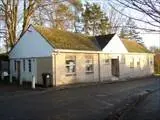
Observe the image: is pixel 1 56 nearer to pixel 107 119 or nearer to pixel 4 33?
pixel 4 33

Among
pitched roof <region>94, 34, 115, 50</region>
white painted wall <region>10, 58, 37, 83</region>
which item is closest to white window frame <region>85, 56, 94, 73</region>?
pitched roof <region>94, 34, 115, 50</region>

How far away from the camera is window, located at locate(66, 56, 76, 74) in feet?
106

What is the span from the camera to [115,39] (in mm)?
40250

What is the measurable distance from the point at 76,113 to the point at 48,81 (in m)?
15.7

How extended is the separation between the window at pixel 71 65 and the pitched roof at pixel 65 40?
40.1 inches

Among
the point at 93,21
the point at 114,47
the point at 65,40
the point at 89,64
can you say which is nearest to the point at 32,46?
the point at 65,40

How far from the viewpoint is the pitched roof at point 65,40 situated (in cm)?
3194

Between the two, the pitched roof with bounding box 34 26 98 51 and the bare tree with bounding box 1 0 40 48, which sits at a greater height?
the bare tree with bounding box 1 0 40 48

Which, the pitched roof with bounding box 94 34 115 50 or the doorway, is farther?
the doorway

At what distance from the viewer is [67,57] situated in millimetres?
32156

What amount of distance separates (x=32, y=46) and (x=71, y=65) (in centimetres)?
425

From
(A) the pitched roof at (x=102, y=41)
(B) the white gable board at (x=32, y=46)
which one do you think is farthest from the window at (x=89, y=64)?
(B) the white gable board at (x=32, y=46)

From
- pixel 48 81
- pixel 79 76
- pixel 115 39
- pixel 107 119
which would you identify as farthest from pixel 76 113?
pixel 115 39

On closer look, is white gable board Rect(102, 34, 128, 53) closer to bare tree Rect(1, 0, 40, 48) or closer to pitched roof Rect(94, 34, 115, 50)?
pitched roof Rect(94, 34, 115, 50)
